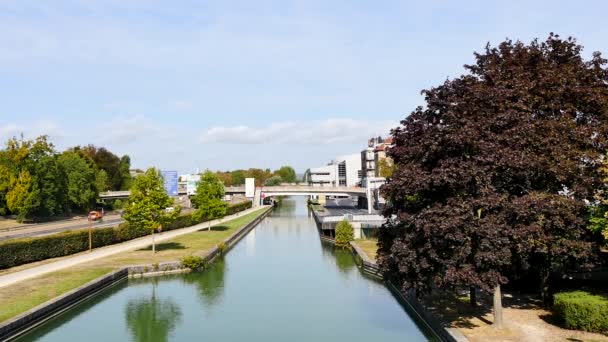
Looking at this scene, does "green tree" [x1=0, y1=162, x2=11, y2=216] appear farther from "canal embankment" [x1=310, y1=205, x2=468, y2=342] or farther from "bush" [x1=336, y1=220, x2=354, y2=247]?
"canal embankment" [x1=310, y1=205, x2=468, y2=342]

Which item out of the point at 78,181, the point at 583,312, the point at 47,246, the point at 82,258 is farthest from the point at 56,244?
the point at 78,181

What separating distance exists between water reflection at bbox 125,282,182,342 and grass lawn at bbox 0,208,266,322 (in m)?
4.11

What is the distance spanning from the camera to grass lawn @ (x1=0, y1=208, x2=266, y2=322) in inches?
1068

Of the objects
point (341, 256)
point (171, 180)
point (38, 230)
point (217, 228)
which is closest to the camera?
point (341, 256)

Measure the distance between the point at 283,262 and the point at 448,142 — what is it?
33.0 metres

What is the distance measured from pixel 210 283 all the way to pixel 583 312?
26137 millimetres

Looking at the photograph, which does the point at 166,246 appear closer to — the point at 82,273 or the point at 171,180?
the point at 82,273

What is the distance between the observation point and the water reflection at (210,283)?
110 feet

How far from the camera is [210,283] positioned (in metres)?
38.8

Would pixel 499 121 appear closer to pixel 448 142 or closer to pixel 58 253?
pixel 448 142

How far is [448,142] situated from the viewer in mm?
20031

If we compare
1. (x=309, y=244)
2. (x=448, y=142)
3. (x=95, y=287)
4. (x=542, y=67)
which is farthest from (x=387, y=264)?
(x=309, y=244)

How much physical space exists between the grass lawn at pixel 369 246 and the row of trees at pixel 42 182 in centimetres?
5365

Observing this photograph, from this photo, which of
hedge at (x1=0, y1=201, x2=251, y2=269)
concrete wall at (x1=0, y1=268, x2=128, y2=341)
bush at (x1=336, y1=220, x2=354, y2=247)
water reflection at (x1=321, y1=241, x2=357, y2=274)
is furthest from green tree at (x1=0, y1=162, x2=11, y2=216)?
bush at (x1=336, y1=220, x2=354, y2=247)
